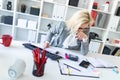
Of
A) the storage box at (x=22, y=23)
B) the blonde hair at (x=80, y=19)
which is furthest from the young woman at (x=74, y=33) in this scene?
the storage box at (x=22, y=23)

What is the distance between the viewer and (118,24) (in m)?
3.29

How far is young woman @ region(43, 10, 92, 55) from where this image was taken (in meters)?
1.81

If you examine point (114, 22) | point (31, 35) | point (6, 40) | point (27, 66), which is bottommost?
point (31, 35)

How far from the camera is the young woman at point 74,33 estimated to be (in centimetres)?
181

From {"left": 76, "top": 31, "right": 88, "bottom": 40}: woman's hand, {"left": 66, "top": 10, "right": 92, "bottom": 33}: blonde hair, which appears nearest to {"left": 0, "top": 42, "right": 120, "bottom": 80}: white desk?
{"left": 76, "top": 31, "right": 88, "bottom": 40}: woman's hand

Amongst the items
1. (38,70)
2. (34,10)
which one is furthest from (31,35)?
(38,70)

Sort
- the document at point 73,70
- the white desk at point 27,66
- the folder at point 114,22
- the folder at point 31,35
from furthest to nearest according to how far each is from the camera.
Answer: the folder at point 31,35 → the folder at point 114,22 → the document at point 73,70 → the white desk at point 27,66

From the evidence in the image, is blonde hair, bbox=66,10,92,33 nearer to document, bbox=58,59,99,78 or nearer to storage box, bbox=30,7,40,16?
document, bbox=58,59,99,78

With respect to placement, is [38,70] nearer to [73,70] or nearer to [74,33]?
[73,70]

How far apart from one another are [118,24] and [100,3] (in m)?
0.61

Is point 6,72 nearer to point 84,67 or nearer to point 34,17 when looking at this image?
point 84,67

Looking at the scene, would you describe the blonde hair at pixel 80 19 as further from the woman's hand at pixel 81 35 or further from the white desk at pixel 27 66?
the white desk at pixel 27 66

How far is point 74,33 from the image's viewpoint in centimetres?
193

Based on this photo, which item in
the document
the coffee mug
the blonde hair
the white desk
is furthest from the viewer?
→ the blonde hair
